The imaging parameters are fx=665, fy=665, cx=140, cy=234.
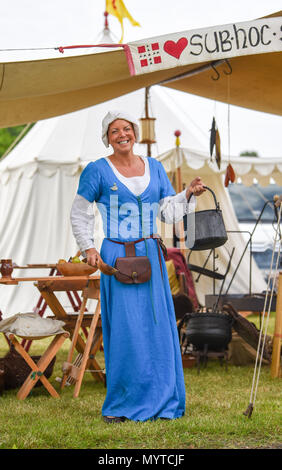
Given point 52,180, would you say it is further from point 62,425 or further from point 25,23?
point 62,425

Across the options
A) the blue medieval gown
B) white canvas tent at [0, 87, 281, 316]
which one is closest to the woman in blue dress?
the blue medieval gown

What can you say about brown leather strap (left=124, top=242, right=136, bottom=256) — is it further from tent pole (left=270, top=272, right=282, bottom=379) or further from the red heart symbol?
tent pole (left=270, top=272, right=282, bottom=379)

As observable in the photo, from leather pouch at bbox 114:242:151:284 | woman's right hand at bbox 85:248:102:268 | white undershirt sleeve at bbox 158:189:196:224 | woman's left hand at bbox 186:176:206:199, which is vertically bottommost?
leather pouch at bbox 114:242:151:284

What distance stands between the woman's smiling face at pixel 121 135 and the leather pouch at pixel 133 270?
0.56m

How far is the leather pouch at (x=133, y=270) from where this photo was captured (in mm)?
3266

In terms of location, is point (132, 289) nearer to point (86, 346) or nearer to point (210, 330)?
point (86, 346)

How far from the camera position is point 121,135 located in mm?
3373

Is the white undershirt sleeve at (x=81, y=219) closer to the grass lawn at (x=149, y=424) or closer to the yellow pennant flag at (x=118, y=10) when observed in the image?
the grass lawn at (x=149, y=424)

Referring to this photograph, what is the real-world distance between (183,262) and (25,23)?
124 inches

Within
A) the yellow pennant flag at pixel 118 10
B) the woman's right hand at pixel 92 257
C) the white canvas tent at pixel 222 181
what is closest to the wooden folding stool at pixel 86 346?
the woman's right hand at pixel 92 257

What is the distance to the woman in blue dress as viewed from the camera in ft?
10.7

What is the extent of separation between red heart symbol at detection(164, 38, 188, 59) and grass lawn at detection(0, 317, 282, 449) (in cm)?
193

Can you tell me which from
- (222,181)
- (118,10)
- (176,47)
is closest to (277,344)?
(176,47)
